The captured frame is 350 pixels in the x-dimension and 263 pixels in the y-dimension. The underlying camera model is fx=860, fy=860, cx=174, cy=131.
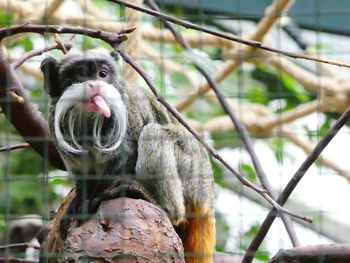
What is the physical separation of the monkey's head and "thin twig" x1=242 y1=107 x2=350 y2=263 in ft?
2.21

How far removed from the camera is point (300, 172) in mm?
2354

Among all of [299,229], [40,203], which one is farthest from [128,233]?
[40,203]

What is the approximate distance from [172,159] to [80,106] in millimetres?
430

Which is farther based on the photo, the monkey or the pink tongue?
the monkey

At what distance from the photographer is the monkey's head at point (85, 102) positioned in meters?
2.85

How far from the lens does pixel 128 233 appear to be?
8.06 feet

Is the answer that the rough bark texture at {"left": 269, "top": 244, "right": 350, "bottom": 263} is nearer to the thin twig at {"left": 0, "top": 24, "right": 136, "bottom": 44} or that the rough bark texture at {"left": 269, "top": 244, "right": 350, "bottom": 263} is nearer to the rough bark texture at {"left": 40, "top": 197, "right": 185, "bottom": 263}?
the rough bark texture at {"left": 40, "top": 197, "right": 185, "bottom": 263}

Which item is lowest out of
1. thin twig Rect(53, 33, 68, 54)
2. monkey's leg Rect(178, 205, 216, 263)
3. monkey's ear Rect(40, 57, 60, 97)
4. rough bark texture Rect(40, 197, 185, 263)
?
monkey's leg Rect(178, 205, 216, 263)

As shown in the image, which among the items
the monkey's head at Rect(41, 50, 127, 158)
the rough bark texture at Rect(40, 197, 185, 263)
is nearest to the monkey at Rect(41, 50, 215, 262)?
the monkey's head at Rect(41, 50, 127, 158)

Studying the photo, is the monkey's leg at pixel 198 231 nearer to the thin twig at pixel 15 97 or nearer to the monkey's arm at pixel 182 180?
the monkey's arm at pixel 182 180

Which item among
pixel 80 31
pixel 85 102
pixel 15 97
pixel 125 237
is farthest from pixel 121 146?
pixel 80 31

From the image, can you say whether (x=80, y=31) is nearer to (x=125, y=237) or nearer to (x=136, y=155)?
(x=125, y=237)

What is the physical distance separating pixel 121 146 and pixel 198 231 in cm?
43

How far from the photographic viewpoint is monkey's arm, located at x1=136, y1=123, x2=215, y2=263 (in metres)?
3.01
